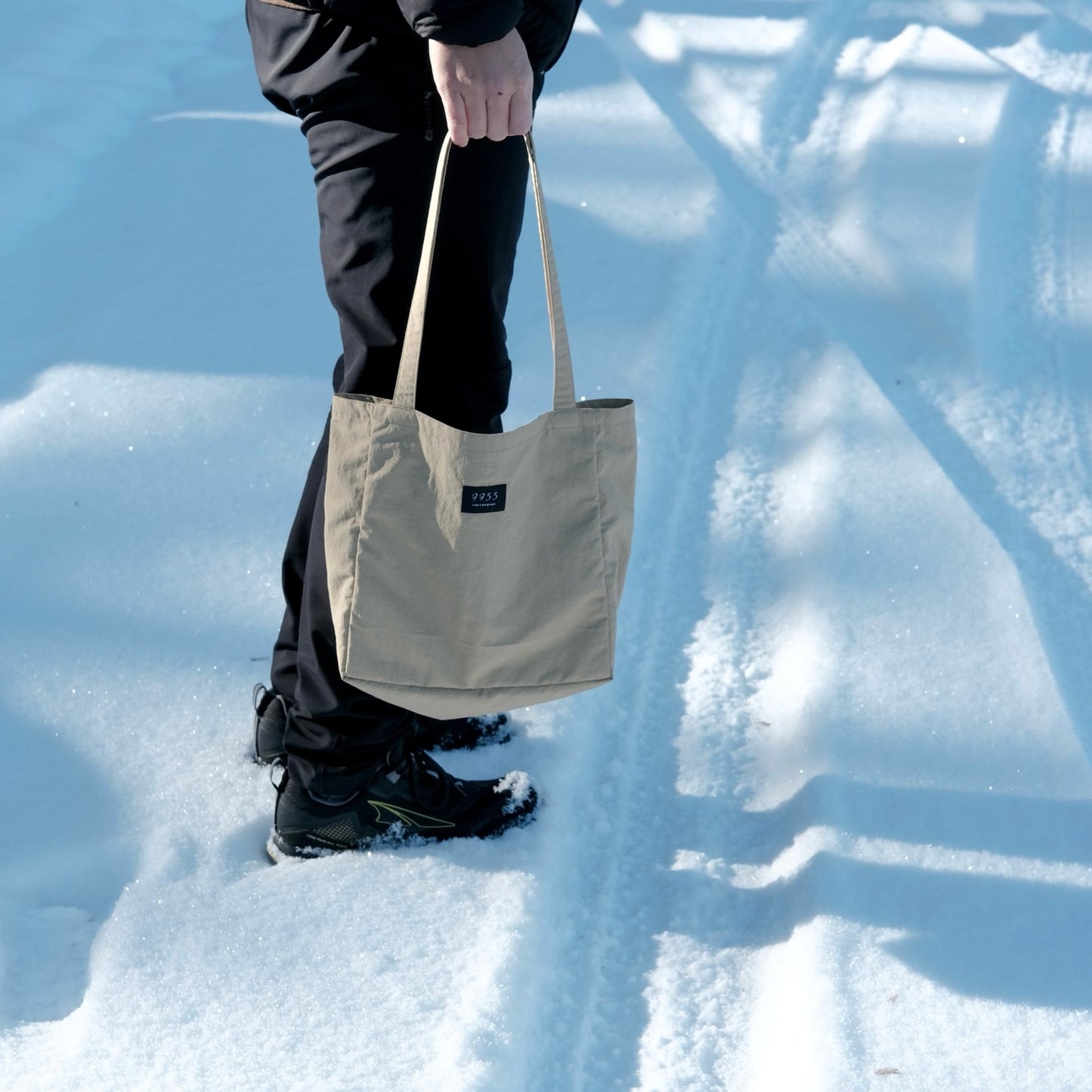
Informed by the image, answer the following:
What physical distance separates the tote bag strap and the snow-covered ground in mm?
676

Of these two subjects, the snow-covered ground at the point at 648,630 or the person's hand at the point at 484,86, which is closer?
the person's hand at the point at 484,86

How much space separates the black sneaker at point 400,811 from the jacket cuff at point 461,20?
87 centimetres

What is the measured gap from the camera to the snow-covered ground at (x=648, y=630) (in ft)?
4.38

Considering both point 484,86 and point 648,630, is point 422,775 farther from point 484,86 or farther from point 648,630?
point 484,86

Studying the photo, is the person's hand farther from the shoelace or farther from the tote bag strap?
the shoelace

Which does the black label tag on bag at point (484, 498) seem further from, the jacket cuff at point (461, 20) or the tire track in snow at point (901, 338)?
the tire track in snow at point (901, 338)

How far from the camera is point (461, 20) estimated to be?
1044mm

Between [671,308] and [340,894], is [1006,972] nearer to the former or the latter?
A: [340,894]

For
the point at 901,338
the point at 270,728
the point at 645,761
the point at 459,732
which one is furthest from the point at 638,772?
the point at 901,338

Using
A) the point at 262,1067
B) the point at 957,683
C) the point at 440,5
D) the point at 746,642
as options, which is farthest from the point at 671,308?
the point at 262,1067

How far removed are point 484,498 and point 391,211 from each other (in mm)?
321

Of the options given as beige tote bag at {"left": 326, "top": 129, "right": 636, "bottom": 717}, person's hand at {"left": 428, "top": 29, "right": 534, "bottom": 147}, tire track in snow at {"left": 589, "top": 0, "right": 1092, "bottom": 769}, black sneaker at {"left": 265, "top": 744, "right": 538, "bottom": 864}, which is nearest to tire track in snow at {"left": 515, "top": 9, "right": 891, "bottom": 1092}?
black sneaker at {"left": 265, "top": 744, "right": 538, "bottom": 864}

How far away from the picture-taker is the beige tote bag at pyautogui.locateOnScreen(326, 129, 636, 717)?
117 cm

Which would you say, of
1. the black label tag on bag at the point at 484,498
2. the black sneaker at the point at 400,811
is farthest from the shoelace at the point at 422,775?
the black label tag on bag at the point at 484,498
